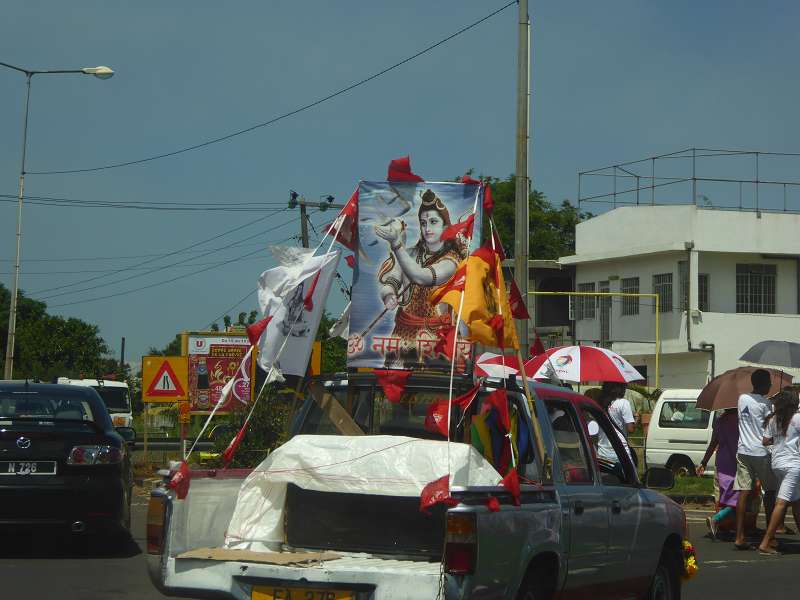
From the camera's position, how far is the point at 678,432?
24.9 m

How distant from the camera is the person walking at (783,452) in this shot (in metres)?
13.2

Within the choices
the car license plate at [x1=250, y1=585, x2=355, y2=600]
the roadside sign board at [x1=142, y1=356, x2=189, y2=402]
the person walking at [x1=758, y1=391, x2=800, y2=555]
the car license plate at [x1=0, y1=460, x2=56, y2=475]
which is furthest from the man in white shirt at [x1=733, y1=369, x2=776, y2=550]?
the roadside sign board at [x1=142, y1=356, x2=189, y2=402]

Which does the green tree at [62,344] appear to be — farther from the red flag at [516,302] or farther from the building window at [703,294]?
the red flag at [516,302]

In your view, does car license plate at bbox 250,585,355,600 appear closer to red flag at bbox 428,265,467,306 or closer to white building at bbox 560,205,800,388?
red flag at bbox 428,265,467,306

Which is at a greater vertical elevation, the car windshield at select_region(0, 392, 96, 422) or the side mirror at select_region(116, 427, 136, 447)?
the car windshield at select_region(0, 392, 96, 422)

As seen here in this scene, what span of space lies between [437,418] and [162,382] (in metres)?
17.6

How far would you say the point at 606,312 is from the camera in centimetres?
4712

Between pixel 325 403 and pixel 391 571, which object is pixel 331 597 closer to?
pixel 391 571

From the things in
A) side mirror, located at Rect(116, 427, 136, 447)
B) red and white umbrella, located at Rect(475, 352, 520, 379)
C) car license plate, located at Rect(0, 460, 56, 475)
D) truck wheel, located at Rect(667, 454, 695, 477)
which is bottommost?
truck wheel, located at Rect(667, 454, 695, 477)

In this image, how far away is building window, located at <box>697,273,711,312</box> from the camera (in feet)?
142

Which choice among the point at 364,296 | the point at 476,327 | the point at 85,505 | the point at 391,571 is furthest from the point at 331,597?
the point at 85,505

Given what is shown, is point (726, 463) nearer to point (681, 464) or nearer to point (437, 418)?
point (437, 418)

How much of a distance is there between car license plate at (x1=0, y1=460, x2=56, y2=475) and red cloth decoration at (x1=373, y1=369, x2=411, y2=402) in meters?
4.95

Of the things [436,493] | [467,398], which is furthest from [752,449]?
[436,493]
